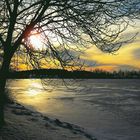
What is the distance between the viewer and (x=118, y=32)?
1226 centimetres

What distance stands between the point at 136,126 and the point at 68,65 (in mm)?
14206

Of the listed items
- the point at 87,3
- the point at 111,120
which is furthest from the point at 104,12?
the point at 111,120

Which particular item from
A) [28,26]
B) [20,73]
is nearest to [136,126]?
[20,73]

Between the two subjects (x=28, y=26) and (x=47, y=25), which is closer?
(x=28, y=26)

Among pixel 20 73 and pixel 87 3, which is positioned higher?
pixel 87 3

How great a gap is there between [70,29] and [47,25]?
1142 mm

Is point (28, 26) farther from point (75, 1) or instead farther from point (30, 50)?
point (75, 1)

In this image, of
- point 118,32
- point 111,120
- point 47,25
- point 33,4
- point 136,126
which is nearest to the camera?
point 118,32

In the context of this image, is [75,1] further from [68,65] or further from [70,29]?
[68,65]

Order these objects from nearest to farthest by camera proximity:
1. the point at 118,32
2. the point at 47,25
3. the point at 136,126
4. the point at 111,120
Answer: the point at 118,32
the point at 47,25
the point at 136,126
the point at 111,120

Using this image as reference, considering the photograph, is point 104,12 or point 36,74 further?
point 36,74

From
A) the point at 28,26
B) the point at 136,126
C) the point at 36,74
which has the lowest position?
the point at 136,126

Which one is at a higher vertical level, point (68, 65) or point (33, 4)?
point (33, 4)

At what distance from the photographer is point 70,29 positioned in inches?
519
